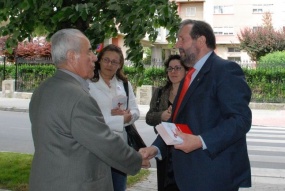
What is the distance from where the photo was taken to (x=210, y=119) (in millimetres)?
3158

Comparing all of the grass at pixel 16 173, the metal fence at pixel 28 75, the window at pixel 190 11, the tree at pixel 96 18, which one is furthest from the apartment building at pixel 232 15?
the tree at pixel 96 18

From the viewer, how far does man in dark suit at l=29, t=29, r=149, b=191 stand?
2.87m

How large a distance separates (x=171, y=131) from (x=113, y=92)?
172 cm

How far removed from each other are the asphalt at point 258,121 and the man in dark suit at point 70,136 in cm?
455

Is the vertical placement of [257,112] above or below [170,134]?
below

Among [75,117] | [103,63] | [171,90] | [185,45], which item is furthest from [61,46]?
[171,90]

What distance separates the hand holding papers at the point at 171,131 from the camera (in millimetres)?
3066

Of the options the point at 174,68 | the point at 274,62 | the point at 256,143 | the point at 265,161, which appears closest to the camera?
the point at 174,68

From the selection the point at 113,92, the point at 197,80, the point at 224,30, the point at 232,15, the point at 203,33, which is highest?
the point at 232,15

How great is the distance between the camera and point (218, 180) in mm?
3148

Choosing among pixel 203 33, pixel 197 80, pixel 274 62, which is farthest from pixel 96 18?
pixel 274 62

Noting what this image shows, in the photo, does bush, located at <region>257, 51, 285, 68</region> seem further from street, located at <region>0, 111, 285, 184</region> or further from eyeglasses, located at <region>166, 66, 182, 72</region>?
eyeglasses, located at <region>166, 66, 182, 72</region>

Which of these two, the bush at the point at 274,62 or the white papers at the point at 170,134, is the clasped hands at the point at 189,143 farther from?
the bush at the point at 274,62

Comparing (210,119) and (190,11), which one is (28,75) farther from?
(190,11)
